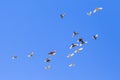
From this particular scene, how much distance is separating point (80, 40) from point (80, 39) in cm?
25

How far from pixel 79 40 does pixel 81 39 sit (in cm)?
69

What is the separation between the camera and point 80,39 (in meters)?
56.9

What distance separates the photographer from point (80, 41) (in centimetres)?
5625

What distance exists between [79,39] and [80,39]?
20 centimetres

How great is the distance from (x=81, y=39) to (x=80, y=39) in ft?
0.43

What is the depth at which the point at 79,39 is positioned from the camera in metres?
56.8

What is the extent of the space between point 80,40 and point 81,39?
31cm

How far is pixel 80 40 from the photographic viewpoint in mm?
56719

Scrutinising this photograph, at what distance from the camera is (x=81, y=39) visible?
57.0m

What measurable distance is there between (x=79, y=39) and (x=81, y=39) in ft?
1.05
